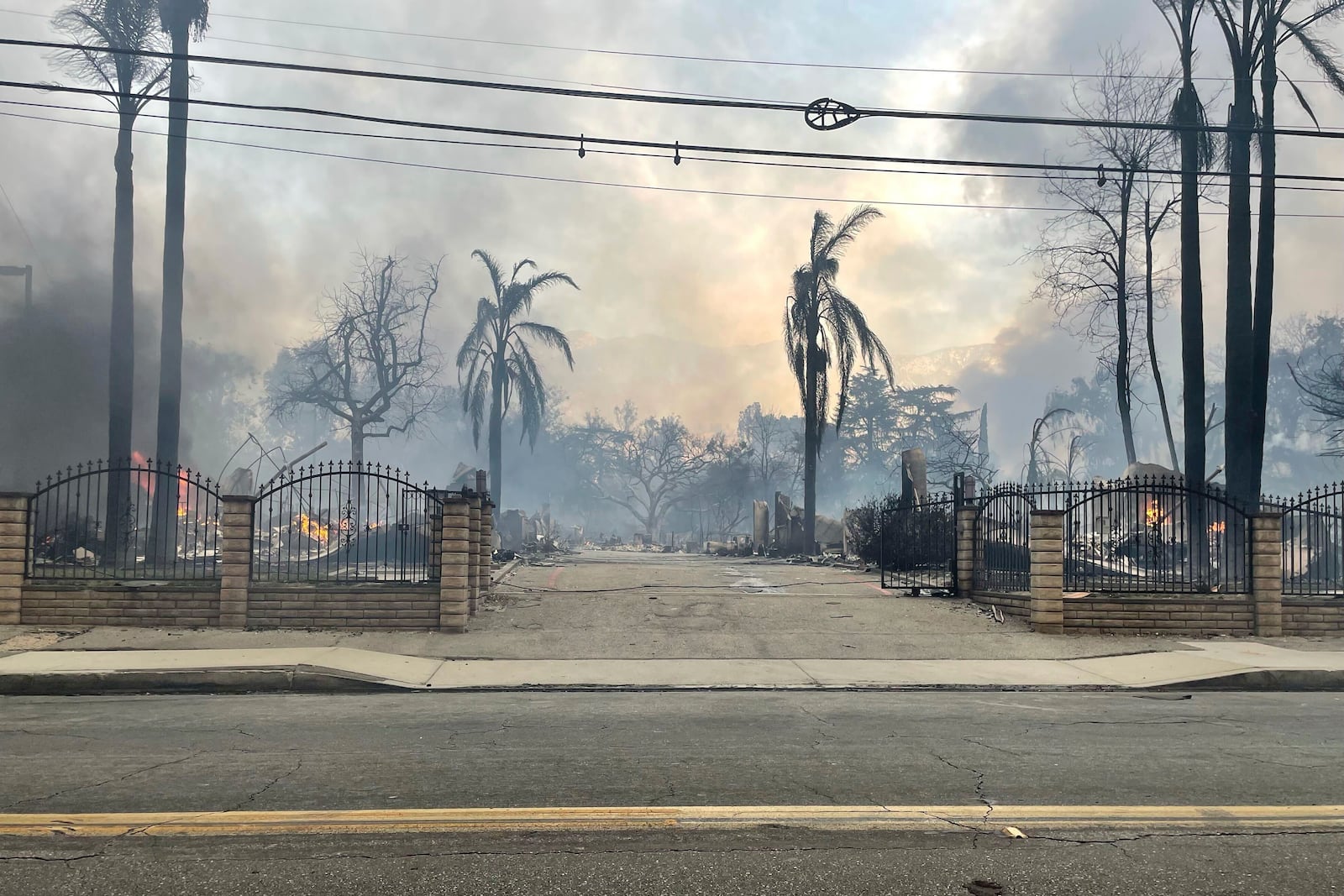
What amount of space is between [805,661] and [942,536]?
30.0ft

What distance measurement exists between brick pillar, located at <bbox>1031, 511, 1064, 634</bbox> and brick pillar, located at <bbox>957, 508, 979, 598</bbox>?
264 cm

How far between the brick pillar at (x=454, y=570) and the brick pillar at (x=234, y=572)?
8.98 feet

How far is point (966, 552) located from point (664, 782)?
12.7 meters

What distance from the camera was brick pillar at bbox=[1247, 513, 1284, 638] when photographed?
14711 mm

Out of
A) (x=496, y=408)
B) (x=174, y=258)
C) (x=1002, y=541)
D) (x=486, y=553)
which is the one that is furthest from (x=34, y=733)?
(x=496, y=408)

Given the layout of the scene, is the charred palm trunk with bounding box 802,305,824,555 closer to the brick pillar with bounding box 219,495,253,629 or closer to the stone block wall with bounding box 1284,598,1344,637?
the stone block wall with bounding box 1284,598,1344,637

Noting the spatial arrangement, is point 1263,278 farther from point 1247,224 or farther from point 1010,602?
point 1010,602

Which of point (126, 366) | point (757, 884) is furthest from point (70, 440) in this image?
point (757, 884)

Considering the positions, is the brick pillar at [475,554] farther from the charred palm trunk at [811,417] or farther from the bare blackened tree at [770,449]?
the bare blackened tree at [770,449]

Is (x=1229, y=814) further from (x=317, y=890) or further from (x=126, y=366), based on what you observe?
(x=126, y=366)

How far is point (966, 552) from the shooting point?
17.4 metres

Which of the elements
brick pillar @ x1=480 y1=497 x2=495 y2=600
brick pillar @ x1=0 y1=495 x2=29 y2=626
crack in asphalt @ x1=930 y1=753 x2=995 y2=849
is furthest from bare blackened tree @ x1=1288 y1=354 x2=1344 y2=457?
brick pillar @ x1=0 y1=495 x2=29 y2=626

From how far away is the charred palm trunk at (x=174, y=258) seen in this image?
86.9ft

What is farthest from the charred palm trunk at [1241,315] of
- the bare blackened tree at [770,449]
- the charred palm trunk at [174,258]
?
the bare blackened tree at [770,449]
